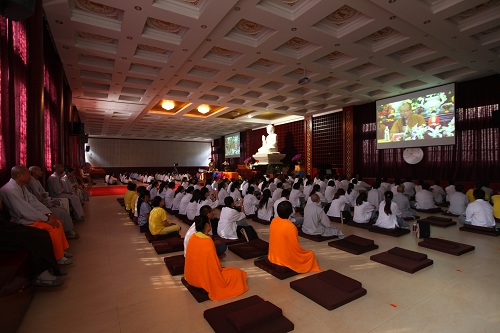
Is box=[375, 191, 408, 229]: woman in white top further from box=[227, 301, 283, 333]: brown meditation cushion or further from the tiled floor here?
box=[227, 301, 283, 333]: brown meditation cushion

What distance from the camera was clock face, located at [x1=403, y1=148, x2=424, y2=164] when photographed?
12.2 meters

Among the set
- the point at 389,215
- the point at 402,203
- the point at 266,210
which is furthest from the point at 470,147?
the point at 266,210

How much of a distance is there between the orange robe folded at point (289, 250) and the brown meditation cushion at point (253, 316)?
1066 mm

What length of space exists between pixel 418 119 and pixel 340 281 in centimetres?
1102

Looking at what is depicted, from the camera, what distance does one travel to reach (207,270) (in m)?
3.06

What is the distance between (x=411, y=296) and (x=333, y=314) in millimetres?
1092

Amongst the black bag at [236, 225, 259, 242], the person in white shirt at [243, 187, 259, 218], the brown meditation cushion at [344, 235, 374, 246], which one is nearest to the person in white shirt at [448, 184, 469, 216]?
the brown meditation cushion at [344, 235, 374, 246]

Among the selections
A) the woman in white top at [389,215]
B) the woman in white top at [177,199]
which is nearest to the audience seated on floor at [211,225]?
the woman in white top at [177,199]

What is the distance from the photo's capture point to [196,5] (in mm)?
6004

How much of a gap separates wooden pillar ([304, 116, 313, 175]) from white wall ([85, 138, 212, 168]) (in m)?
18.4

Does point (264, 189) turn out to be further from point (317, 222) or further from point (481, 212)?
point (481, 212)

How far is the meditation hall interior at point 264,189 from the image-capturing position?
2.90 m

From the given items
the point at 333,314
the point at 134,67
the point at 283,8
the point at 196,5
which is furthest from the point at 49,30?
the point at 333,314

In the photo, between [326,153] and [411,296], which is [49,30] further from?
[326,153]
